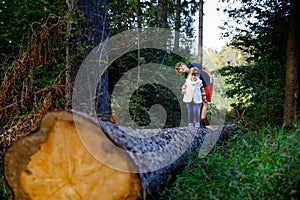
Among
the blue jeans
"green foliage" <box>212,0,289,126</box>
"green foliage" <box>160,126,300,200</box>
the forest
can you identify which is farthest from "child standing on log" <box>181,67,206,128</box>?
"green foliage" <box>212,0,289,126</box>

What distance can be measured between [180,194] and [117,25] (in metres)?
3.21

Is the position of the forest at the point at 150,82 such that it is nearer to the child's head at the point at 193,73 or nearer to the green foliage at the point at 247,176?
the green foliage at the point at 247,176

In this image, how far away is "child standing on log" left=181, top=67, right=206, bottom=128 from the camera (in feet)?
16.9

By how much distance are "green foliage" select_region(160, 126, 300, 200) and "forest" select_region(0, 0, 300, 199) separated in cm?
1

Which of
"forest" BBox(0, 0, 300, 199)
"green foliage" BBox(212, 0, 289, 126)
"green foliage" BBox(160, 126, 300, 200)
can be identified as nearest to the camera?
"green foliage" BBox(160, 126, 300, 200)

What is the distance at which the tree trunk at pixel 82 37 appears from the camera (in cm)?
458

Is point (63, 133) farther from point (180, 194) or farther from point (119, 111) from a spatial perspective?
point (119, 111)

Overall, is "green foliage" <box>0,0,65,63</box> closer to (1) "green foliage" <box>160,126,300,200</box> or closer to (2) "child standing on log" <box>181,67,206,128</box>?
(2) "child standing on log" <box>181,67,206,128</box>

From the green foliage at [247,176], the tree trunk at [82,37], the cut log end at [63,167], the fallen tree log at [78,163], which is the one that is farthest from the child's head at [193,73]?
the cut log end at [63,167]

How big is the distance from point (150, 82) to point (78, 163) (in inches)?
144

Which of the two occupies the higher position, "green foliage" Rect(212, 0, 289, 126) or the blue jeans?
"green foliage" Rect(212, 0, 289, 126)

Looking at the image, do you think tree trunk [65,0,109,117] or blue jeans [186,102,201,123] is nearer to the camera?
tree trunk [65,0,109,117]

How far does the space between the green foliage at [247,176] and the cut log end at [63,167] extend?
2.07 feet

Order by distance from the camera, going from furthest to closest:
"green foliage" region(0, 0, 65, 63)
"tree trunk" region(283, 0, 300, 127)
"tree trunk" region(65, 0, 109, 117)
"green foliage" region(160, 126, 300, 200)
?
1. "green foliage" region(0, 0, 65, 63)
2. "tree trunk" region(283, 0, 300, 127)
3. "tree trunk" region(65, 0, 109, 117)
4. "green foliage" region(160, 126, 300, 200)
